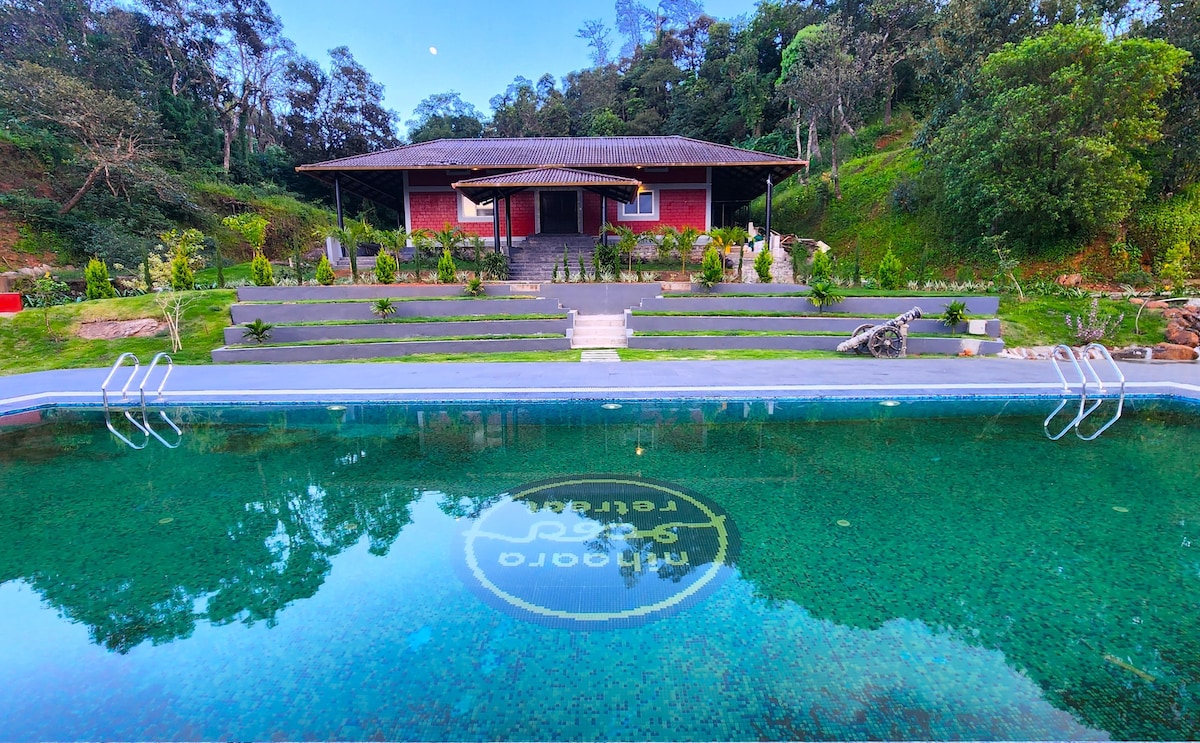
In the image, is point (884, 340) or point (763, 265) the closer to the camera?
point (884, 340)

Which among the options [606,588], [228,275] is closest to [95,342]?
[228,275]

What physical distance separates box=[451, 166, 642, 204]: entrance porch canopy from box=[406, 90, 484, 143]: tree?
23.8 m

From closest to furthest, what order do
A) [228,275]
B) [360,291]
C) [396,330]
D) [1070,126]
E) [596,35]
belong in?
1. [396,330]
2. [360,291]
3. [1070,126]
4. [228,275]
5. [596,35]

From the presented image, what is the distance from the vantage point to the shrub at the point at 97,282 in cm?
1255

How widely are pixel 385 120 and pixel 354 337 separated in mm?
28583

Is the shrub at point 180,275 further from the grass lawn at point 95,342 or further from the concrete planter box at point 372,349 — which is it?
the concrete planter box at point 372,349

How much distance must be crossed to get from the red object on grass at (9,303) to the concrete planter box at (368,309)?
4760mm

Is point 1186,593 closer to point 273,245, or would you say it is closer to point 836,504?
point 836,504

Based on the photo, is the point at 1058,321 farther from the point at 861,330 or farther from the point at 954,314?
the point at 861,330

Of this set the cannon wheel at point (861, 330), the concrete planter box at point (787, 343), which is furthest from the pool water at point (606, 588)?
the concrete planter box at point (787, 343)

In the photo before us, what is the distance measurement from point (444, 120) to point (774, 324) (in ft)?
111

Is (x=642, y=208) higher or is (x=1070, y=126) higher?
(x=1070, y=126)

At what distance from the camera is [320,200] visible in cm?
2738

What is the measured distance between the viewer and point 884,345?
402 inches
